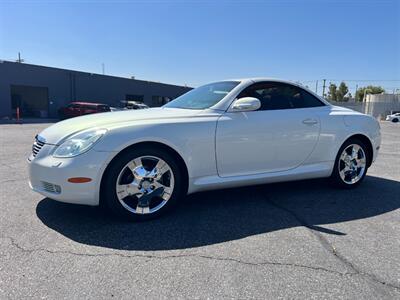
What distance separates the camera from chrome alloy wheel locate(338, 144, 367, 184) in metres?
4.94

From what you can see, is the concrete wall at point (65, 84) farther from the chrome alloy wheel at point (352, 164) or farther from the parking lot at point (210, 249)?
the chrome alloy wheel at point (352, 164)

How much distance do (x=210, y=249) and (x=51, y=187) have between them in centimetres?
168

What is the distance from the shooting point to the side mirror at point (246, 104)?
399cm

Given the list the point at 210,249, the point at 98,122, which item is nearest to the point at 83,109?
the point at 98,122

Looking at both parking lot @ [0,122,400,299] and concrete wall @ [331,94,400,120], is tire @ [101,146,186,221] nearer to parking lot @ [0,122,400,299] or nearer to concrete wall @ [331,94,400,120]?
parking lot @ [0,122,400,299]

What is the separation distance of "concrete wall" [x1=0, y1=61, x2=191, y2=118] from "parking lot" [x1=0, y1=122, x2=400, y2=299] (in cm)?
2710

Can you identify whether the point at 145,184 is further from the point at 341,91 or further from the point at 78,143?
the point at 341,91

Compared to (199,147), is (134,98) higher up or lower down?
higher up

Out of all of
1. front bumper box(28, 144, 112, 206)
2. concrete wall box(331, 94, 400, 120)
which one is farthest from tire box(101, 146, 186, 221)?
concrete wall box(331, 94, 400, 120)

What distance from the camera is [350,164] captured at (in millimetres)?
5008

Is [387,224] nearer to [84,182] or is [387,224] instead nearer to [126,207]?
[126,207]

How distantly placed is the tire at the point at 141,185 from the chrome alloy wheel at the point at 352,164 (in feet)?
8.20

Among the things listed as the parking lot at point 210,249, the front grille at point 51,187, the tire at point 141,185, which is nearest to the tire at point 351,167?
the parking lot at point 210,249

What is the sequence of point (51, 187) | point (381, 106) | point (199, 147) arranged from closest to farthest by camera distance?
point (51, 187), point (199, 147), point (381, 106)
